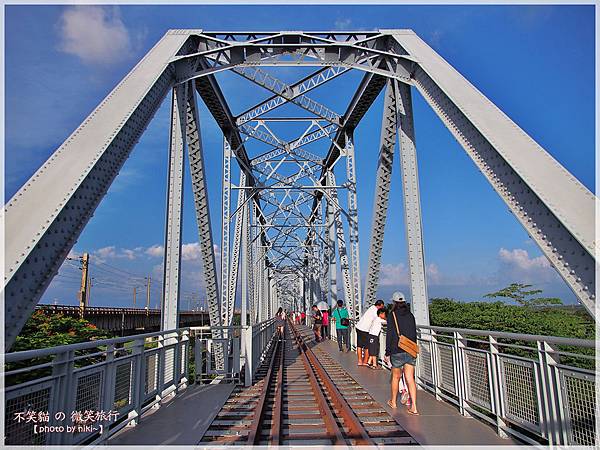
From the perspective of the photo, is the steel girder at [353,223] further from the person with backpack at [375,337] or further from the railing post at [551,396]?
the railing post at [551,396]

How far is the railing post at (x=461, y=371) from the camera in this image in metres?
5.74

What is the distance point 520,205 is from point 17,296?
209 inches

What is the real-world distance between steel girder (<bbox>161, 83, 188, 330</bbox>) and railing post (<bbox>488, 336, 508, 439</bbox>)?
544 cm

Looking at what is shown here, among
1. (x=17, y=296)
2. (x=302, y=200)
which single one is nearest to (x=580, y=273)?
(x=17, y=296)

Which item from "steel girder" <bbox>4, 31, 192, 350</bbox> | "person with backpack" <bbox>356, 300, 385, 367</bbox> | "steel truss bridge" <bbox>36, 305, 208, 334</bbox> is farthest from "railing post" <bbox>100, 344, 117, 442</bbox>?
"steel truss bridge" <bbox>36, 305, 208, 334</bbox>

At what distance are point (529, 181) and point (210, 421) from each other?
4.76 meters

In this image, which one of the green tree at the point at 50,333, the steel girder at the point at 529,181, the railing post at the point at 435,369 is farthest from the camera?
the green tree at the point at 50,333

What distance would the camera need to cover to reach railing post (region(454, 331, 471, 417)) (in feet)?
18.8

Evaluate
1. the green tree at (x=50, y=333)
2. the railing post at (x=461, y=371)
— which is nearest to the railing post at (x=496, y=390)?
the railing post at (x=461, y=371)

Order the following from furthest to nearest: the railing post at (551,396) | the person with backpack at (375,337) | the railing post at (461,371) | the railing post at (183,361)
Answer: the person with backpack at (375,337), the railing post at (183,361), the railing post at (461,371), the railing post at (551,396)

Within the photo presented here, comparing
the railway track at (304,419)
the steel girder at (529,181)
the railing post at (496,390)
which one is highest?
the steel girder at (529,181)

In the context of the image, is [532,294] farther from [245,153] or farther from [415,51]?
[415,51]

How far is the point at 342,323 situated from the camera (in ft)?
45.9

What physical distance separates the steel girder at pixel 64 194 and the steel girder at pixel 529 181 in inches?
191
